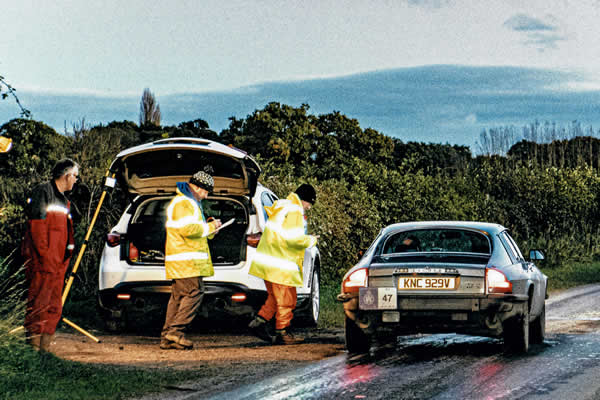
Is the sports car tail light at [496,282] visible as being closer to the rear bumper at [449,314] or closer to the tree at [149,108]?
the rear bumper at [449,314]

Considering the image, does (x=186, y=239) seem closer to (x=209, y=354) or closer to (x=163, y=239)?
(x=209, y=354)

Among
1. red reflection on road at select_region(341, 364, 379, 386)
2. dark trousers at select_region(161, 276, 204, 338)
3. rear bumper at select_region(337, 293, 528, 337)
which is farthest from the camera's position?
dark trousers at select_region(161, 276, 204, 338)

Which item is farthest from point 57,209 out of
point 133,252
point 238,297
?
point 238,297

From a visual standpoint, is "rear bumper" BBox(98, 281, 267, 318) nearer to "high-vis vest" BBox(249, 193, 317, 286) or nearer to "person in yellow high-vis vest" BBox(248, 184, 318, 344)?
"person in yellow high-vis vest" BBox(248, 184, 318, 344)

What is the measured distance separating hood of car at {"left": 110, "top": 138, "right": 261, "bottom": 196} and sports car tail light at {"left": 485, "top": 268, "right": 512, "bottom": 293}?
3.19 m

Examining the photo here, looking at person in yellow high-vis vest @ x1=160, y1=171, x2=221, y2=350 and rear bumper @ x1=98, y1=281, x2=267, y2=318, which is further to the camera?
rear bumper @ x1=98, y1=281, x2=267, y2=318

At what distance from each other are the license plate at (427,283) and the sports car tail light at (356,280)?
0.40 meters

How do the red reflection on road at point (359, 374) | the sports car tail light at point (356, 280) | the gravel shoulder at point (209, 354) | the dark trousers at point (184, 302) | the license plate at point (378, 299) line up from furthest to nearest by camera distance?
1. the dark trousers at point (184, 302)
2. the sports car tail light at point (356, 280)
3. the license plate at point (378, 299)
4. the gravel shoulder at point (209, 354)
5. the red reflection on road at point (359, 374)

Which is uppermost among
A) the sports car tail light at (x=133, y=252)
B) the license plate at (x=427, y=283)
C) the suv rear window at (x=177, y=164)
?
the suv rear window at (x=177, y=164)

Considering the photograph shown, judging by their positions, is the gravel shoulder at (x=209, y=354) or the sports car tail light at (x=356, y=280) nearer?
the gravel shoulder at (x=209, y=354)

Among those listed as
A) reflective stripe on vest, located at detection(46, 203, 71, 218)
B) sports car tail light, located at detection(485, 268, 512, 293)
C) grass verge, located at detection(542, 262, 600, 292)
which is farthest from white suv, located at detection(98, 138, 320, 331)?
grass verge, located at detection(542, 262, 600, 292)

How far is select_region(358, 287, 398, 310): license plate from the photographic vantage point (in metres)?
8.98

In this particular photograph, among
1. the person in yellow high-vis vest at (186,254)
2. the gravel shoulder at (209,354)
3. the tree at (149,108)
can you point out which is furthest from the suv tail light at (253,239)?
the tree at (149,108)

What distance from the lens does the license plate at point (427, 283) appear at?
890cm
